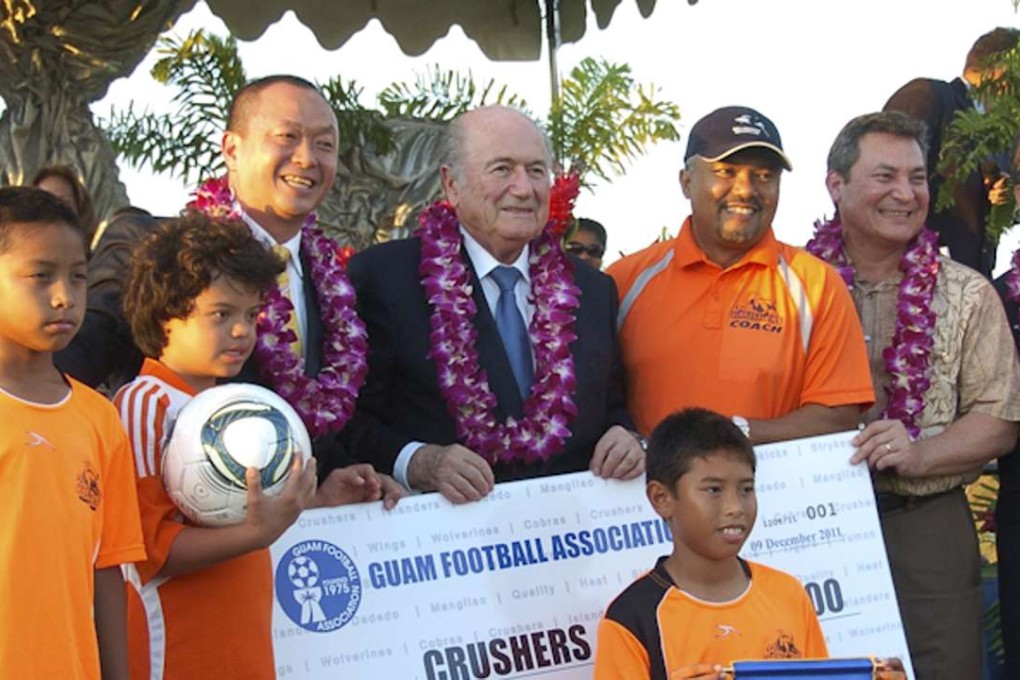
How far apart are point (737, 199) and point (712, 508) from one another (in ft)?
4.95

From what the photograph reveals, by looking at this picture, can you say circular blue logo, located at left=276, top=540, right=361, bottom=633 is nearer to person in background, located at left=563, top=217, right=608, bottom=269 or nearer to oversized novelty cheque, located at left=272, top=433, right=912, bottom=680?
oversized novelty cheque, located at left=272, top=433, right=912, bottom=680

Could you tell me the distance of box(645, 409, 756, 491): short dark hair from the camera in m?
4.34

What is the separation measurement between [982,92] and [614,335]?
2225 mm

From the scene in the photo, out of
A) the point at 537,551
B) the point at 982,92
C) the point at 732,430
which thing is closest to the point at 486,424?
the point at 537,551

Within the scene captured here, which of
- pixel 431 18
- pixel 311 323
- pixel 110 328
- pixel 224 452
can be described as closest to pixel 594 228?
pixel 431 18

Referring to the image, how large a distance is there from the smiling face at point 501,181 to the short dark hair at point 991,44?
8.17 ft

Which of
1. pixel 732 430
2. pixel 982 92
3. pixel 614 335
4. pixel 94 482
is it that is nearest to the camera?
pixel 94 482

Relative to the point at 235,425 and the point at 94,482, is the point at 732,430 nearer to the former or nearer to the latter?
the point at 235,425

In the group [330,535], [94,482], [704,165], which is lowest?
[330,535]

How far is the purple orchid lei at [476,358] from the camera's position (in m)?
4.98

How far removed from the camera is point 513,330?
5.22m

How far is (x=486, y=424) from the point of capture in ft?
16.3

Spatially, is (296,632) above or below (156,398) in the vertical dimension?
below

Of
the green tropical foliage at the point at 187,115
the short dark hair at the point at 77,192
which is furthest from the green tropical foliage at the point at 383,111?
the short dark hair at the point at 77,192
